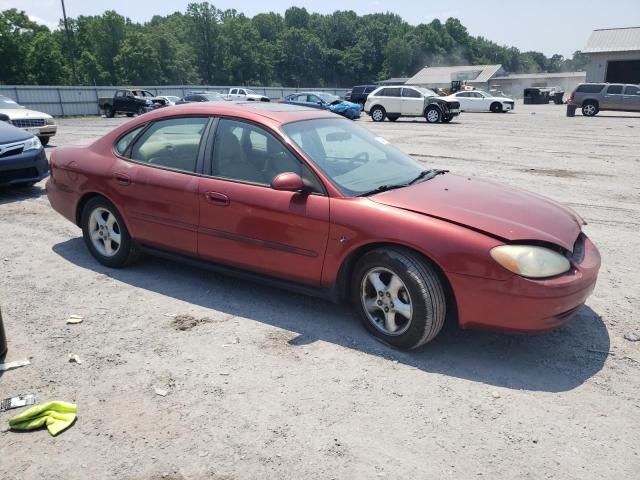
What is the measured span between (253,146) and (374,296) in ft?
4.99

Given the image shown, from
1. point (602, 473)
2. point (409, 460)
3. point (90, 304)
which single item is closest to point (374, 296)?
point (409, 460)

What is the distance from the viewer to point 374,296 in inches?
145

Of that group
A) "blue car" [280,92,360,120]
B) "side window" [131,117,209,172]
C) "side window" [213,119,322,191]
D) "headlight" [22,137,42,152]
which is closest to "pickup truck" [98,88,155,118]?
"blue car" [280,92,360,120]

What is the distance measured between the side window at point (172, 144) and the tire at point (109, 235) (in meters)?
0.58

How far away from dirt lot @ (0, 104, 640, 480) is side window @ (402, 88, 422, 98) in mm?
22415

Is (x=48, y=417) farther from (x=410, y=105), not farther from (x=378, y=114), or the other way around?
(x=378, y=114)

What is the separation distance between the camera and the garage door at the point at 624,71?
Answer: 151 feet

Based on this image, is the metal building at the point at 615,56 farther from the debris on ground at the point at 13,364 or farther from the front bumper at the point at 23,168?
the debris on ground at the point at 13,364

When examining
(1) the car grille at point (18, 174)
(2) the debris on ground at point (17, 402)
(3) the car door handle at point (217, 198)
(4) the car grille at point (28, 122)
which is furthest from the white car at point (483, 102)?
(2) the debris on ground at point (17, 402)

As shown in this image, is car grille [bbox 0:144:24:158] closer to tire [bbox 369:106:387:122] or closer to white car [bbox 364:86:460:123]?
white car [bbox 364:86:460:123]

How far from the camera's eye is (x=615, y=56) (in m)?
46.6

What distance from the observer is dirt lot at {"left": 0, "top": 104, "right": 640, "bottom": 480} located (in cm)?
259

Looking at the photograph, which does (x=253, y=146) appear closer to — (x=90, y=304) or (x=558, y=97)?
(x=90, y=304)

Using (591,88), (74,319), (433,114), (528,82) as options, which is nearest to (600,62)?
(591,88)
